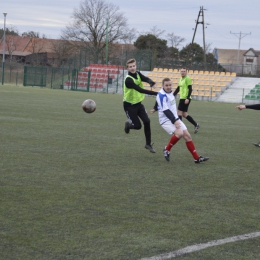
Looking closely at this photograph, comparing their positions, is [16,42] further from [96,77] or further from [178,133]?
[178,133]

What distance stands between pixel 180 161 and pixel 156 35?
240 feet

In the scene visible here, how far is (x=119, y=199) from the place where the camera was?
639cm

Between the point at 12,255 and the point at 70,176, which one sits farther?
the point at 70,176

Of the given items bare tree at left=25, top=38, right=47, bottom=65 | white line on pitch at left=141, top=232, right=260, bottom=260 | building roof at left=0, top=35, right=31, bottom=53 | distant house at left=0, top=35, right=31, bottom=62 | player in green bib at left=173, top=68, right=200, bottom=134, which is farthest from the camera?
building roof at left=0, top=35, right=31, bottom=53

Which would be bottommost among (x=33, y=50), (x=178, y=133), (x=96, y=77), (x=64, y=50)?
(x=178, y=133)

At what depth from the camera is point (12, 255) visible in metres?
4.36

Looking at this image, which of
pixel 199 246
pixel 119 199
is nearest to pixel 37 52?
pixel 119 199

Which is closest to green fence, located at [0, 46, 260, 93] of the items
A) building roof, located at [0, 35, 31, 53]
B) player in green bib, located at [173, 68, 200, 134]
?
player in green bib, located at [173, 68, 200, 134]

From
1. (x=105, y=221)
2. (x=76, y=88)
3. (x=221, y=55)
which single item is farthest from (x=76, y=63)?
(x=221, y=55)

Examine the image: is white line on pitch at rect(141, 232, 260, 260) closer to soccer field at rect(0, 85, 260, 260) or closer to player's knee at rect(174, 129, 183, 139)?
soccer field at rect(0, 85, 260, 260)

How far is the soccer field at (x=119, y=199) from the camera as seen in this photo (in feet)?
15.3

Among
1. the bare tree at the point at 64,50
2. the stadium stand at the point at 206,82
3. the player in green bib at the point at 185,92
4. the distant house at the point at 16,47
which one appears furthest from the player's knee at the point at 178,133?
the distant house at the point at 16,47

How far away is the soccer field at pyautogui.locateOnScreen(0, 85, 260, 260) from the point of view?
184 inches

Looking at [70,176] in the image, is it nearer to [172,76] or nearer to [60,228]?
[60,228]
